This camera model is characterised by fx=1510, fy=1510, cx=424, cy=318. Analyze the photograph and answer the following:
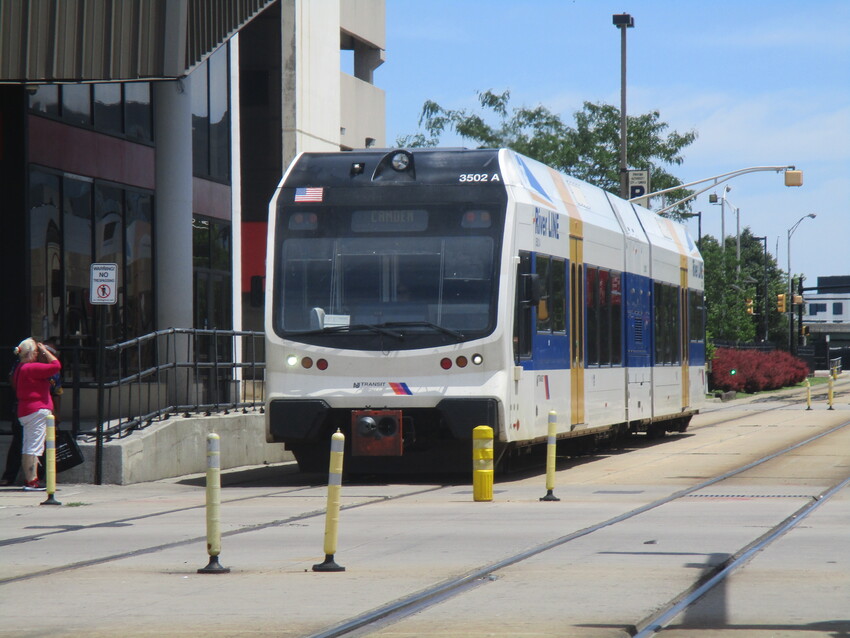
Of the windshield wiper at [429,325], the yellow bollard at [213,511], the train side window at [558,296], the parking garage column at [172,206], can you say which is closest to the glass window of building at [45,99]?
the parking garage column at [172,206]

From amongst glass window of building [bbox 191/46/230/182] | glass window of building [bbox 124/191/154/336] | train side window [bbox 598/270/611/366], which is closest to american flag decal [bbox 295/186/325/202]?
train side window [bbox 598/270/611/366]

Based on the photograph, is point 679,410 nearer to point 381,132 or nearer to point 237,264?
point 237,264

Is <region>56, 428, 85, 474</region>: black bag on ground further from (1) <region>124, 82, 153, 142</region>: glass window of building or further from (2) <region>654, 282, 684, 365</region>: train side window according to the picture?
(2) <region>654, 282, 684, 365</region>: train side window

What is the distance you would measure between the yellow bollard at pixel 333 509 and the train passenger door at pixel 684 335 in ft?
57.9

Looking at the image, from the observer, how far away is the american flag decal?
55.9 ft

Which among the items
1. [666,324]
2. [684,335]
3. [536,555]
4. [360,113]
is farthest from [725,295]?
[536,555]

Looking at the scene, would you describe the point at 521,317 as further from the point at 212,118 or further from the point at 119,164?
the point at 212,118

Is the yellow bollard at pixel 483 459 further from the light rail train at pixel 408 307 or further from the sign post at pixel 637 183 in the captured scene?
the sign post at pixel 637 183

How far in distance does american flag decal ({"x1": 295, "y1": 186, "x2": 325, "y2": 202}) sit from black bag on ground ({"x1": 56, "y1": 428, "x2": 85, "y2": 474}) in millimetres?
3896

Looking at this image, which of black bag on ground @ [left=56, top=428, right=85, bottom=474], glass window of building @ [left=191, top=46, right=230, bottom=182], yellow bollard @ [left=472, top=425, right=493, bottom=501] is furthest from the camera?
glass window of building @ [left=191, top=46, right=230, bottom=182]

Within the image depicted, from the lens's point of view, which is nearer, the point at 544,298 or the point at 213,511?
the point at 213,511

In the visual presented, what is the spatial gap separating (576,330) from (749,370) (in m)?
42.5

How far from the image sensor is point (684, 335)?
2722 centimetres

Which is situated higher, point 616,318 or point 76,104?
point 76,104
